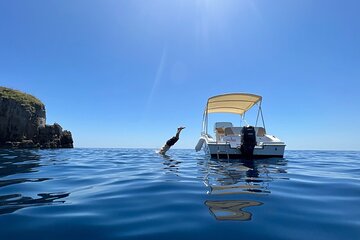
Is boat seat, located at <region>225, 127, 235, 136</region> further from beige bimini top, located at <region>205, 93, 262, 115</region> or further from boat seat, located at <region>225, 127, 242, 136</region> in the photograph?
beige bimini top, located at <region>205, 93, 262, 115</region>

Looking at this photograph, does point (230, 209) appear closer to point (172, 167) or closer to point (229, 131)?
point (172, 167)

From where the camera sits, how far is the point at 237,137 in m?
16.6

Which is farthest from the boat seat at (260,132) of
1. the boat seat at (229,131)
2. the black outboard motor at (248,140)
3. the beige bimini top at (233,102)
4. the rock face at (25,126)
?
the rock face at (25,126)

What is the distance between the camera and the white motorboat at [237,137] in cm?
1311

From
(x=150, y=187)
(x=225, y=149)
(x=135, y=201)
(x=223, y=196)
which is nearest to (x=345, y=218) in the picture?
(x=223, y=196)

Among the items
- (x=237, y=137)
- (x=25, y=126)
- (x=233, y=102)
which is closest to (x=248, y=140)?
(x=237, y=137)

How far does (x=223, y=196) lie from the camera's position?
440 centimetres

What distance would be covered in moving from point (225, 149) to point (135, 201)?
992 centimetres

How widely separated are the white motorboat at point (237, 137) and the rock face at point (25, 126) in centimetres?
5105

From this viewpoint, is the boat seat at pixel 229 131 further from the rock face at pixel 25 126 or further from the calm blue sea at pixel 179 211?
the rock face at pixel 25 126

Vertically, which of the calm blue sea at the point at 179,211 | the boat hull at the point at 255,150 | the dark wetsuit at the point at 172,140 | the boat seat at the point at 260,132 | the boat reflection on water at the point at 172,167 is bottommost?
the calm blue sea at the point at 179,211

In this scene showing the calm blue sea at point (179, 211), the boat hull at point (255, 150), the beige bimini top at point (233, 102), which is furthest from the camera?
the beige bimini top at point (233, 102)

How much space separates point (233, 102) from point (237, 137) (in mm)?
3115

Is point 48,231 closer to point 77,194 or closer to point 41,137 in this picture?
point 77,194
